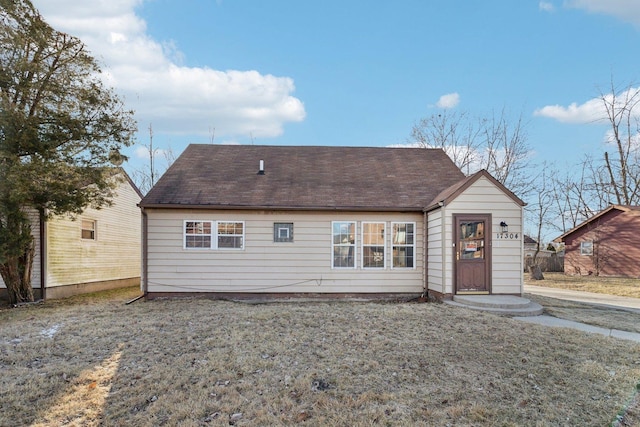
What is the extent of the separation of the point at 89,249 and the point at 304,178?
7667 millimetres

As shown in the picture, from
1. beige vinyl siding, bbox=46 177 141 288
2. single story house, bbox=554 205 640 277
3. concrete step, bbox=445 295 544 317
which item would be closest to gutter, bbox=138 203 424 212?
beige vinyl siding, bbox=46 177 141 288

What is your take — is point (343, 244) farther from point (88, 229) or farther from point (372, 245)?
point (88, 229)

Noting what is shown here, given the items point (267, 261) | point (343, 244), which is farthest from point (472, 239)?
point (267, 261)

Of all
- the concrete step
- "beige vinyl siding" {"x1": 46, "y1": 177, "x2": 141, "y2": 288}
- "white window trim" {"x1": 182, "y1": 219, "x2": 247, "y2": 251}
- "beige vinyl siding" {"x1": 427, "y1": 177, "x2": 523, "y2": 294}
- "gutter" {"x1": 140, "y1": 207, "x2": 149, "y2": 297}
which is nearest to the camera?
the concrete step

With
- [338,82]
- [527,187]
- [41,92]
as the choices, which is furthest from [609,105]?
[41,92]

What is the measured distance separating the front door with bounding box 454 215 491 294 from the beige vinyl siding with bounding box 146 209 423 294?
53.8 inches

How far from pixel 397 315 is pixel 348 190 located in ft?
14.8

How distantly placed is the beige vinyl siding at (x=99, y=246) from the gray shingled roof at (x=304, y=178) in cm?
234

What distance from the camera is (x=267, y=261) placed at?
10.1 metres

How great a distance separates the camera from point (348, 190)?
432 inches

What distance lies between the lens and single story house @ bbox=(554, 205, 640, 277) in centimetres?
2027

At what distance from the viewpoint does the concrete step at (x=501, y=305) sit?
803 centimetres

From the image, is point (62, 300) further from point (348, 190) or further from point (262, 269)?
point (348, 190)

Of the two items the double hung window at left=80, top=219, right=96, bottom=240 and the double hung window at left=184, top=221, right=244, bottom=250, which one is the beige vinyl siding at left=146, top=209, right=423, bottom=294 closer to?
the double hung window at left=184, top=221, right=244, bottom=250
